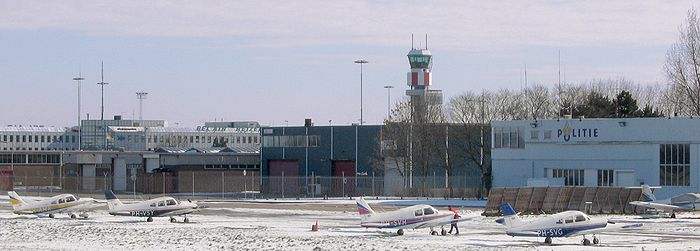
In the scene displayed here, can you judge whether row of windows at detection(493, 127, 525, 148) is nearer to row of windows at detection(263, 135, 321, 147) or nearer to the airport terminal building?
the airport terminal building

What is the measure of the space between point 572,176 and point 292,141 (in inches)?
1480

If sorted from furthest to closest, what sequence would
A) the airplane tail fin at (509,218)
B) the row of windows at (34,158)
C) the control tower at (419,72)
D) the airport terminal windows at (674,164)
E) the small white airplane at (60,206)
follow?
1. the control tower at (419,72)
2. the row of windows at (34,158)
3. the airport terminal windows at (674,164)
4. the small white airplane at (60,206)
5. the airplane tail fin at (509,218)

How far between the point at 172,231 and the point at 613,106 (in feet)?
223

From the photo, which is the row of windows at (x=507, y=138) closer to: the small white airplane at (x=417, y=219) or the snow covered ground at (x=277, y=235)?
the snow covered ground at (x=277, y=235)

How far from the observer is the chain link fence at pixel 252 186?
104 m

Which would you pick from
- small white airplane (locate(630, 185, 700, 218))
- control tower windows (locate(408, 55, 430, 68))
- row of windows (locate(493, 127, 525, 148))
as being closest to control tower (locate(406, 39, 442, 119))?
control tower windows (locate(408, 55, 430, 68))

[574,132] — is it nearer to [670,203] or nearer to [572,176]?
[572,176]

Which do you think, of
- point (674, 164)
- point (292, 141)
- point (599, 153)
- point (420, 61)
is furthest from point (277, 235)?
point (420, 61)

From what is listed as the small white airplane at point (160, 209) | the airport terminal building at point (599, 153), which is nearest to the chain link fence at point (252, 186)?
the airport terminal building at point (599, 153)

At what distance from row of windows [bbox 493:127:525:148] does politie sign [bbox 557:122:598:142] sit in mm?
4025

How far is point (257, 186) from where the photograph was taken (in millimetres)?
117125

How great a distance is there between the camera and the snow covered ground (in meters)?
48.6

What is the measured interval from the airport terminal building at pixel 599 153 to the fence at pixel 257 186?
28.4 ft

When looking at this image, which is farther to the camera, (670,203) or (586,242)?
(670,203)
